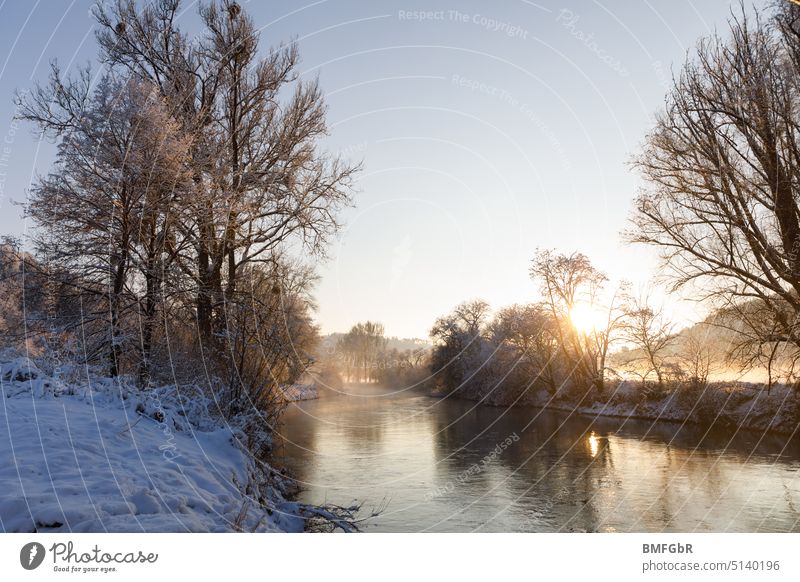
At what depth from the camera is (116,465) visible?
6445mm

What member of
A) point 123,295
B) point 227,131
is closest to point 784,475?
point 123,295

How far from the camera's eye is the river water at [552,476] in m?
10.3

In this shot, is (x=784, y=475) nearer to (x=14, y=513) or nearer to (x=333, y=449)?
(x=333, y=449)

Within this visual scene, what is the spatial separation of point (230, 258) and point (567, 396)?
27.7m

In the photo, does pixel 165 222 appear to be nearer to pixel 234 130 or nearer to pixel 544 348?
pixel 234 130

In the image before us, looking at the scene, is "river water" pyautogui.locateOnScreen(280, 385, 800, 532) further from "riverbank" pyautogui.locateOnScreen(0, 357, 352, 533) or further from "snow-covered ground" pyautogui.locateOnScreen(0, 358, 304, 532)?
"snow-covered ground" pyautogui.locateOnScreen(0, 358, 304, 532)

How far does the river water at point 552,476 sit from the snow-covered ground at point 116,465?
120 inches
